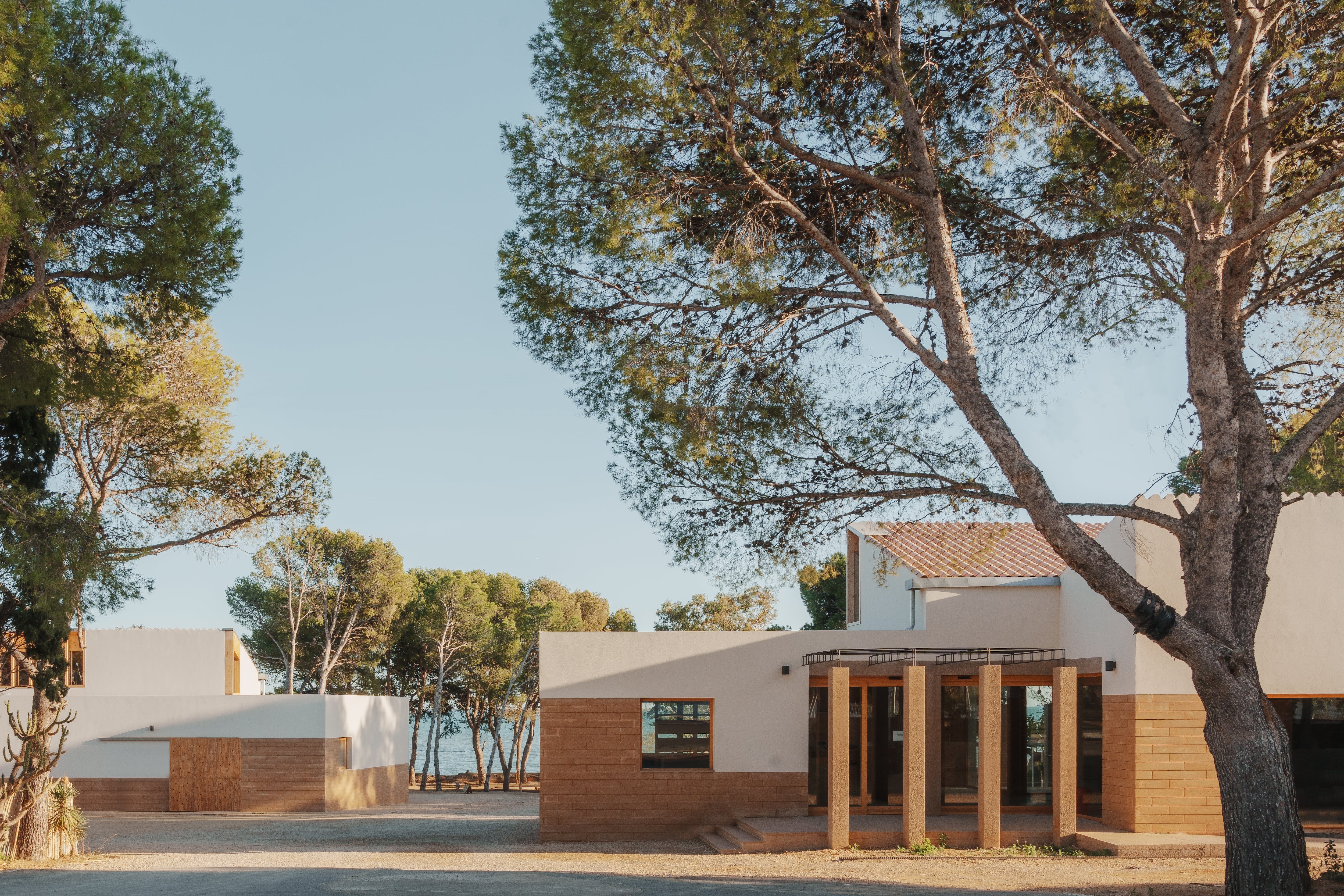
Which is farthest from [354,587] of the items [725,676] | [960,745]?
[960,745]

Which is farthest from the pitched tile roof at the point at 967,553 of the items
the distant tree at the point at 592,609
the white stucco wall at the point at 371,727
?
the distant tree at the point at 592,609

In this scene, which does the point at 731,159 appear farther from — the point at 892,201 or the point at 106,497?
the point at 106,497

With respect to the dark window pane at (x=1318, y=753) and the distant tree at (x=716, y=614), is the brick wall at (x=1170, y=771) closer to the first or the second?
the dark window pane at (x=1318, y=753)

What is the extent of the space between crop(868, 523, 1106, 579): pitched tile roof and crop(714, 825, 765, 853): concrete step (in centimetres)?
419

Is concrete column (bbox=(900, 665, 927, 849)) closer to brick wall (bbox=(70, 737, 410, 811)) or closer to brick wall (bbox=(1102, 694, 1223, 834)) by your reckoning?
brick wall (bbox=(1102, 694, 1223, 834))

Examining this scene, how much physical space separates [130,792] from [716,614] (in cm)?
2182

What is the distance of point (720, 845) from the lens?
14.7m

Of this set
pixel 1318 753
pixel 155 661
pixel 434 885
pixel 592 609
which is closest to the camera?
pixel 434 885

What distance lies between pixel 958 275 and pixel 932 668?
8522mm

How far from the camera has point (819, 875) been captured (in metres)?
11.9

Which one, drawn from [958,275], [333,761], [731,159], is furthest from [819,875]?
[333,761]

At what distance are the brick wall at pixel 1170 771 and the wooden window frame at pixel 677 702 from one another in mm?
5543

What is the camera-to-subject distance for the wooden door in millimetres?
25125

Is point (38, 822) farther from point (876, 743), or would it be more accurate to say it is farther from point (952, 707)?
point (952, 707)
